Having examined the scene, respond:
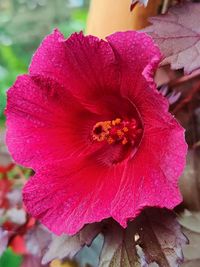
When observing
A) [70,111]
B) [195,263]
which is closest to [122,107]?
[70,111]

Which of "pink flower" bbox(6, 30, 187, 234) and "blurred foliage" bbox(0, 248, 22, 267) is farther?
"blurred foliage" bbox(0, 248, 22, 267)

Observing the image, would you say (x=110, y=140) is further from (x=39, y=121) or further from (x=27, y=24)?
(x=27, y=24)

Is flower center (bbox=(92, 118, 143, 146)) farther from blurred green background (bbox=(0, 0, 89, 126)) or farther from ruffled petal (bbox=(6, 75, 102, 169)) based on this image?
blurred green background (bbox=(0, 0, 89, 126))

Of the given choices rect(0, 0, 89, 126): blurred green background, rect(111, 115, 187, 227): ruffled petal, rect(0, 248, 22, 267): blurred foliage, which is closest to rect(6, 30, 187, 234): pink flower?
rect(111, 115, 187, 227): ruffled petal

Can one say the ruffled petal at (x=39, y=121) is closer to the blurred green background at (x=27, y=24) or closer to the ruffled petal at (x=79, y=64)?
the ruffled petal at (x=79, y=64)

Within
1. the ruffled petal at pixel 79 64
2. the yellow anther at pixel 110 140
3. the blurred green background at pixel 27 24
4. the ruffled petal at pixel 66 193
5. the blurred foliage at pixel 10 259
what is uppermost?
the ruffled petal at pixel 79 64

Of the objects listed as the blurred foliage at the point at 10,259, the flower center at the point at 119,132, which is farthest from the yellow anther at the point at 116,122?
the blurred foliage at the point at 10,259

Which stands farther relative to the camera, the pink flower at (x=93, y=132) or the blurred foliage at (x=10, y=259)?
the blurred foliage at (x=10, y=259)
